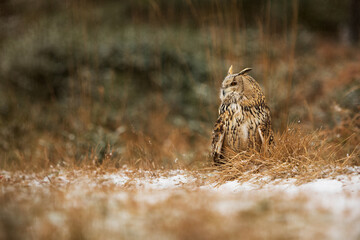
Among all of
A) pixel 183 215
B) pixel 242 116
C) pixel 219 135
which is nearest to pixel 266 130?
pixel 242 116

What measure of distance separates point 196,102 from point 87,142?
273 centimetres

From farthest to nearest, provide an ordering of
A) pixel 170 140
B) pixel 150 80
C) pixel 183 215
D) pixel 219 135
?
pixel 150 80, pixel 170 140, pixel 219 135, pixel 183 215

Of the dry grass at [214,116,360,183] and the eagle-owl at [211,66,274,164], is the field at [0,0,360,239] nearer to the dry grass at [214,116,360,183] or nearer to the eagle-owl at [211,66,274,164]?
the dry grass at [214,116,360,183]

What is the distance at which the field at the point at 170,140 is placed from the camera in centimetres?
154

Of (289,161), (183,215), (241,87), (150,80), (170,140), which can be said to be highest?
(241,87)

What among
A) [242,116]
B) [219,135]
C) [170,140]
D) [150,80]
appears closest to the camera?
[242,116]

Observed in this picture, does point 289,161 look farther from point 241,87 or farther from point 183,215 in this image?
point 183,215

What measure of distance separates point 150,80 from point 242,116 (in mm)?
4254

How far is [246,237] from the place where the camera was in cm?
135

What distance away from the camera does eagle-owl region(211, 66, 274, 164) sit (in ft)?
8.75

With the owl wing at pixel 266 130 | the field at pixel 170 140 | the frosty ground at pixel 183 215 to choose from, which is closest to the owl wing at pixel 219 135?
the field at pixel 170 140

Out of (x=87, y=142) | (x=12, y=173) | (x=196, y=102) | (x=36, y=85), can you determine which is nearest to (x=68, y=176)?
(x=12, y=173)

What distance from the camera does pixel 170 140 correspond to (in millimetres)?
4820

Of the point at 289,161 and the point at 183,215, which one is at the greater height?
the point at 183,215
